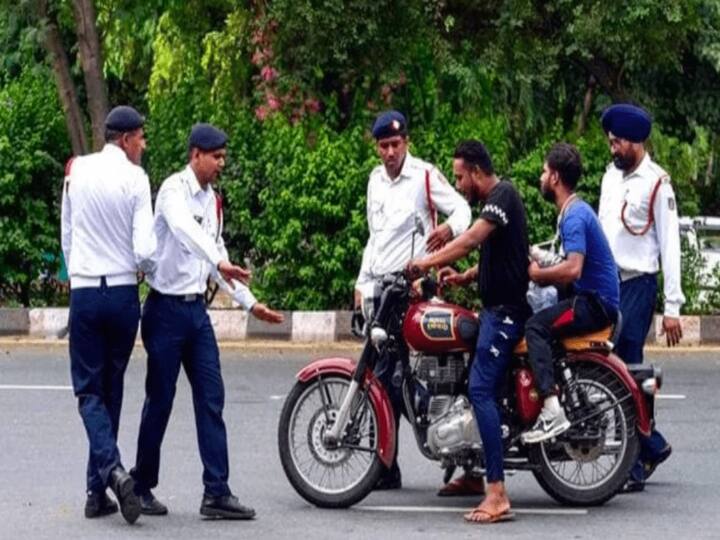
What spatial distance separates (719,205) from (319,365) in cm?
2428

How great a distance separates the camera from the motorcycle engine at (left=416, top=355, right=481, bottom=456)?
950 cm

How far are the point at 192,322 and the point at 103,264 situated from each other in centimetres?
48

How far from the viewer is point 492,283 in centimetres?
948

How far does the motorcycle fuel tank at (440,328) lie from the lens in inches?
374

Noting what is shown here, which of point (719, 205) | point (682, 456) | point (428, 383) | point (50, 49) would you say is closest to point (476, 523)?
point (428, 383)

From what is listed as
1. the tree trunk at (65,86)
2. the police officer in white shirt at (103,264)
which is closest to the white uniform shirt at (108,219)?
the police officer in white shirt at (103,264)

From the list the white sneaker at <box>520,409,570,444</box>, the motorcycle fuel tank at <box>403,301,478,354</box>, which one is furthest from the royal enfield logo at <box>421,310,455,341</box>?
the white sneaker at <box>520,409,570,444</box>

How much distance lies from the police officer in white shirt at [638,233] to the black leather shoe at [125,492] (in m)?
2.55

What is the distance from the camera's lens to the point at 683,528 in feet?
30.4

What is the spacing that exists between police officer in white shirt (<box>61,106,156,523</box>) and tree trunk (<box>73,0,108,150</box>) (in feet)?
32.5

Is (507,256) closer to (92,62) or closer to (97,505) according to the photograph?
(97,505)

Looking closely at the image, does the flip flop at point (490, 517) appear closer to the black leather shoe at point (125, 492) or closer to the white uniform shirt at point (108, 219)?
the black leather shoe at point (125, 492)

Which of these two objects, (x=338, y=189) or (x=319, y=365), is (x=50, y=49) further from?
(x=319, y=365)

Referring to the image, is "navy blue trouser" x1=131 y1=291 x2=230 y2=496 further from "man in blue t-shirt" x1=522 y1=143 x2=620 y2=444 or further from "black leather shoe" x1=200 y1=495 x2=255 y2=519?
"man in blue t-shirt" x1=522 y1=143 x2=620 y2=444
